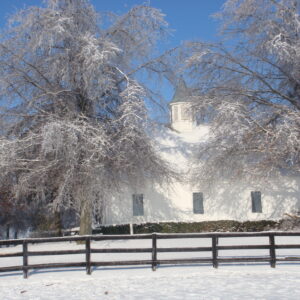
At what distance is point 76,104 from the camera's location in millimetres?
17406

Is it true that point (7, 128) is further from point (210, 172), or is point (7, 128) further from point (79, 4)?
point (210, 172)

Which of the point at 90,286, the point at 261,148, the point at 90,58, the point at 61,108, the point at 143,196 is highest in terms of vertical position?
the point at 90,58

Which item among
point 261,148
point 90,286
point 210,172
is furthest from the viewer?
point 210,172

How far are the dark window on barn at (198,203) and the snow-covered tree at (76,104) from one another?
6.41 meters

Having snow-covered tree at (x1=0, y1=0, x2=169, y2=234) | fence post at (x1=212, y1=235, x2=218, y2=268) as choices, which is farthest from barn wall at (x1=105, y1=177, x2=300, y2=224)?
fence post at (x1=212, y1=235, x2=218, y2=268)

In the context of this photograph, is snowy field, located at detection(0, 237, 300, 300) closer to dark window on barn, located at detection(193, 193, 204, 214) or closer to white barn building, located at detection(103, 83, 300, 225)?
white barn building, located at detection(103, 83, 300, 225)

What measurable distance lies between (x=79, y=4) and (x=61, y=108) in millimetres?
4569

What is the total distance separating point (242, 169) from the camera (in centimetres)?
1980

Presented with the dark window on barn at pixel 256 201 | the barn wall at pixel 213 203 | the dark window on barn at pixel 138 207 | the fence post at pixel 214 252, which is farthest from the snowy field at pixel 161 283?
the dark window on barn at pixel 138 207

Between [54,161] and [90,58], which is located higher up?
[90,58]

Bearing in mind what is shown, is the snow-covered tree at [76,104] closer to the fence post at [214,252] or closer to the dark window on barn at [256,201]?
the fence post at [214,252]

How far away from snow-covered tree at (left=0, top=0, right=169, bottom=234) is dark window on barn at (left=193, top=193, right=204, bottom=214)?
6411 mm

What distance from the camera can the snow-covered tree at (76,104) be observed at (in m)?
15.6

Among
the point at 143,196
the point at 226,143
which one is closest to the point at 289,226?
the point at 226,143
